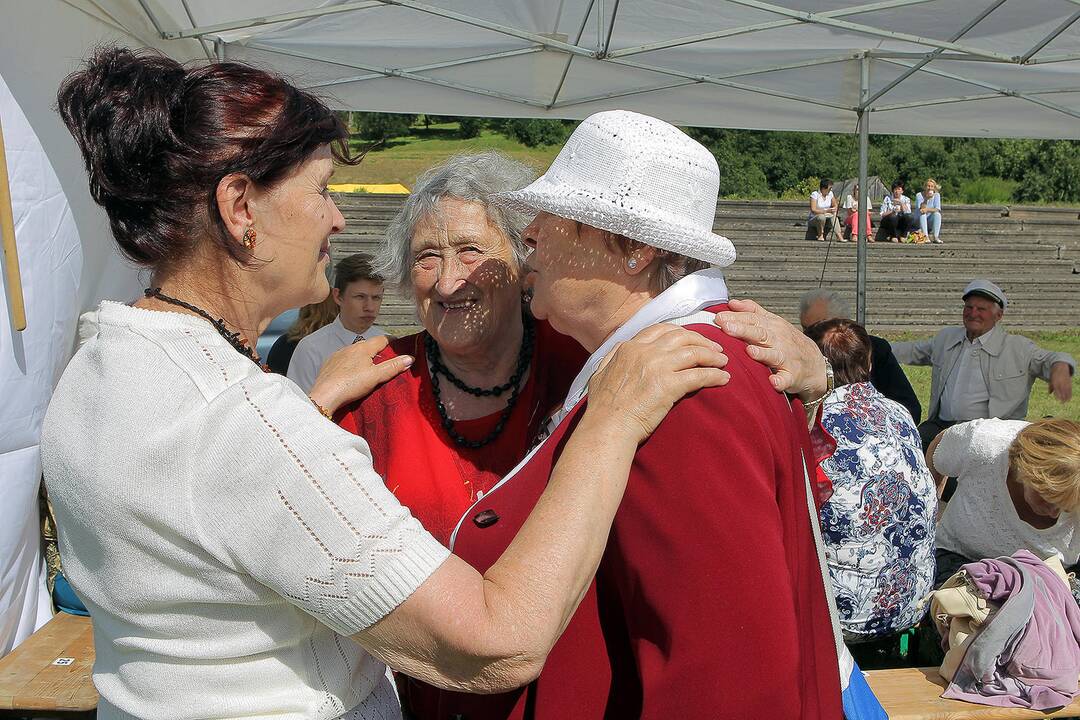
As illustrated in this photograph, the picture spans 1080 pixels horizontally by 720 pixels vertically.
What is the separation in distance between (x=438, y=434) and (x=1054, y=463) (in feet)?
9.21

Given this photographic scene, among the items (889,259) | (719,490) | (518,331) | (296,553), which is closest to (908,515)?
(518,331)

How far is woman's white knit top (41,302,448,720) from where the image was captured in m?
1.09

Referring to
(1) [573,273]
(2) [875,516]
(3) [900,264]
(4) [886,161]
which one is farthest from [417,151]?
(1) [573,273]

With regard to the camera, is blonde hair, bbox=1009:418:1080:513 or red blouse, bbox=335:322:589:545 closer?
red blouse, bbox=335:322:589:545

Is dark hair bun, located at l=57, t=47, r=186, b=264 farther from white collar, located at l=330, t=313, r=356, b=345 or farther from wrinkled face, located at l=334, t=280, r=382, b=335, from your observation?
wrinkled face, located at l=334, t=280, r=382, b=335

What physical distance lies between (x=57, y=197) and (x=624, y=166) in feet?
8.30

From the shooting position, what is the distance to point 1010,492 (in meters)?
3.99

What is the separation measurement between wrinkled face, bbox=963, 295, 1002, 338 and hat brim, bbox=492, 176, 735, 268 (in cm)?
605

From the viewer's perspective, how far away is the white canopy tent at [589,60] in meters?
3.28

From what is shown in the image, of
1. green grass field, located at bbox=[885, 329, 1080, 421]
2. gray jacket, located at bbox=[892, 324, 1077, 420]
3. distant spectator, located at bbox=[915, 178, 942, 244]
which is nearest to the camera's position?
gray jacket, located at bbox=[892, 324, 1077, 420]

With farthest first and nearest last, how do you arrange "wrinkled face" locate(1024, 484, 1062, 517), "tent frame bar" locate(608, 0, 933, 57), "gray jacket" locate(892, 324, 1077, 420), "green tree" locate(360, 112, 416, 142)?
"green tree" locate(360, 112, 416, 142), "gray jacket" locate(892, 324, 1077, 420), "tent frame bar" locate(608, 0, 933, 57), "wrinkled face" locate(1024, 484, 1062, 517)

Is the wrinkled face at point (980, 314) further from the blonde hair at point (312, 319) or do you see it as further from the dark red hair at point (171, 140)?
the dark red hair at point (171, 140)

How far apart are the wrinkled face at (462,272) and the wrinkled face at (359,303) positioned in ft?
10.3

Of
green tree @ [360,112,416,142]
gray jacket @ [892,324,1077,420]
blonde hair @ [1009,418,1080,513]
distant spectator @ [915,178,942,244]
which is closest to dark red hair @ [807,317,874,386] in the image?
blonde hair @ [1009,418,1080,513]
